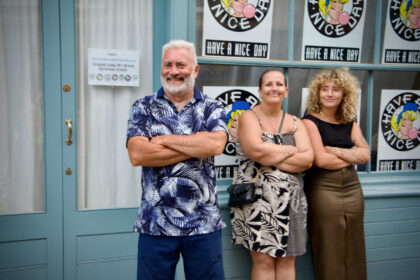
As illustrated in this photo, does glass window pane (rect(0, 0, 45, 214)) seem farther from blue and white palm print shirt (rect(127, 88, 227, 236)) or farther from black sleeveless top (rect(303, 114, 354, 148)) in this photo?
black sleeveless top (rect(303, 114, 354, 148))

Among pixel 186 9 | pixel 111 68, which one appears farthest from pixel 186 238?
pixel 186 9

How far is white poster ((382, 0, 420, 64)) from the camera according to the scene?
3.32 meters

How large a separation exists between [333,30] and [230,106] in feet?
3.92

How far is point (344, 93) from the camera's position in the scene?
283cm

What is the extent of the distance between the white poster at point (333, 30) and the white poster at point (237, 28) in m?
0.38

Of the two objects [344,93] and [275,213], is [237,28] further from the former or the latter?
[275,213]

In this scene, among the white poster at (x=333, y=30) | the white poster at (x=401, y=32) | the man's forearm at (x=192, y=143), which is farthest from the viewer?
the white poster at (x=401, y=32)

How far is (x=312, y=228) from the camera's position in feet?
9.23

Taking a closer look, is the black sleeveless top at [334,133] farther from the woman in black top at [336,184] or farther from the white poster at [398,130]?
the white poster at [398,130]

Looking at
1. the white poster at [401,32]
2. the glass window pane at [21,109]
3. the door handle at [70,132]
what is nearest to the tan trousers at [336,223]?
the white poster at [401,32]

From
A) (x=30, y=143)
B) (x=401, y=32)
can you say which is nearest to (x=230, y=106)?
(x=30, y=143)

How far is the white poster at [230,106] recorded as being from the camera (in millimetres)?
2965

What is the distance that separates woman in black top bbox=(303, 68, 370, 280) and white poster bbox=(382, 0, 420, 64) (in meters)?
0.83

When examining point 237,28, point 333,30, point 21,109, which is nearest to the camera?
point 21,109
